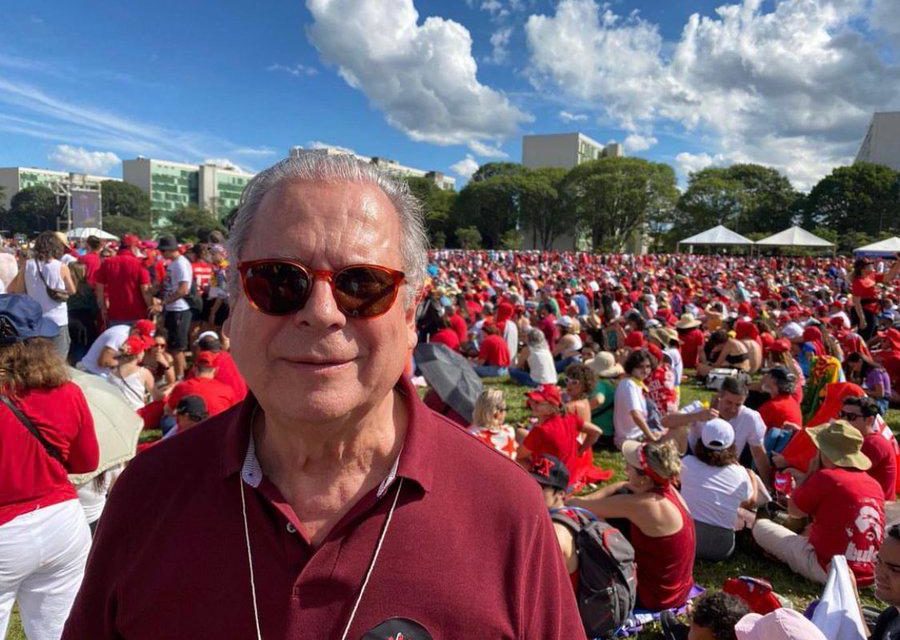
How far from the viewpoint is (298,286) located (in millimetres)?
1141

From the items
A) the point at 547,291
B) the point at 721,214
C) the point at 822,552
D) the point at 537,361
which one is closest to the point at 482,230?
the point at 721,214

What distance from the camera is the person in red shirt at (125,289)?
24.7 feet

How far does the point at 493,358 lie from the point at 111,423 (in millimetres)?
7383

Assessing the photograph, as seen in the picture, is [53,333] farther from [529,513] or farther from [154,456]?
[529,513]

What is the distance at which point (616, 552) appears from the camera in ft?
10.7

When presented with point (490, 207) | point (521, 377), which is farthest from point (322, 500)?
point (490, 207)

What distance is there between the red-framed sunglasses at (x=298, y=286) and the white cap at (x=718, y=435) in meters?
4.12

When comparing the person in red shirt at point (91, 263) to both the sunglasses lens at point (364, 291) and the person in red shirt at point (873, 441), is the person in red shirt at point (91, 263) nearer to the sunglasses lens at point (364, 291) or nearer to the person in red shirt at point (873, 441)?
the sunglasses lens at point (364, 291)

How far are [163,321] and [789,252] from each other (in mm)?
55863

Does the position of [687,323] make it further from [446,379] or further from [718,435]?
[446,379]

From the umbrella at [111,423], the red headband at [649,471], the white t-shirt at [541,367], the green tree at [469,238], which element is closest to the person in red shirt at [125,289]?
the umbrella at [111,423]

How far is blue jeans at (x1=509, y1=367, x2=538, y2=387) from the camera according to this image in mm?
9773

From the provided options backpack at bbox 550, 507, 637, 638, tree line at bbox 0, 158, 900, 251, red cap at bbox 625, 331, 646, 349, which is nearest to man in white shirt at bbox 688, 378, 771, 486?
red cap at bbox 625, 331, 646, 349

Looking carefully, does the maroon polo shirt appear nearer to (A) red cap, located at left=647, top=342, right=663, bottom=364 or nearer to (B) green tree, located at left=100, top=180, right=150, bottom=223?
(A) red cap, located at left=647, top=342, right=663, bottom=364
